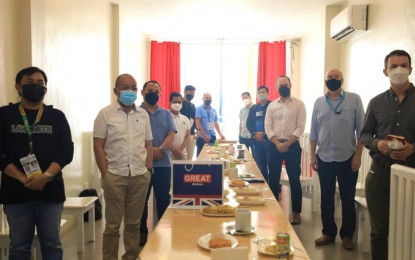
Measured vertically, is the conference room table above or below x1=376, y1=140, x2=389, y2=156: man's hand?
below

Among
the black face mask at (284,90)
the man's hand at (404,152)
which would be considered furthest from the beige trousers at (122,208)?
the black face mask at (284,90)

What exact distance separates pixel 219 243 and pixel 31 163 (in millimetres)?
1335

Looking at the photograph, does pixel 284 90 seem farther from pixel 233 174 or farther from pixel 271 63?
pixel 271 63

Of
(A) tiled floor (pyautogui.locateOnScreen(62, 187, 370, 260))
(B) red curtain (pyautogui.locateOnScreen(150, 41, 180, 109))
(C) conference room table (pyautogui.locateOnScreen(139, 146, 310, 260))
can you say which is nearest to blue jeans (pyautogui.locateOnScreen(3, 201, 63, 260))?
(C) conference room table (pyautogui.locateOnScreen(139, 146, 310, 260))

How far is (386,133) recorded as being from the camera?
2.54 m

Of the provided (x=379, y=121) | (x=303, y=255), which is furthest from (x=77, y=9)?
(x=303, y=255)

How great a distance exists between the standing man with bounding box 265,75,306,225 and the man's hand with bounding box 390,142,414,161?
2171 mm

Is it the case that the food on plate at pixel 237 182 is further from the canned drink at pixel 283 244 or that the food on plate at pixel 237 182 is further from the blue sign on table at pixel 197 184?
the canned drink at pixel 283 244

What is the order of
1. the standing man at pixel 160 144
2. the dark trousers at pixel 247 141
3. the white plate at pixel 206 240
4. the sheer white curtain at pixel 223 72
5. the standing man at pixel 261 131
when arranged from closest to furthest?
the white plate at pixel 206 240 → the standing man at pixel 160 144 → the standing man at pixel 261 131 → the dark trousers at pixel 247 141 → the sheer white curtain at pixel 223 72

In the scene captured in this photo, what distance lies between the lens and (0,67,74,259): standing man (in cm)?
234

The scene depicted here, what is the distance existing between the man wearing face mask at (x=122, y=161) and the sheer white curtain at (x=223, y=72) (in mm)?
6469

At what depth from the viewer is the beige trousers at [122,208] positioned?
293 centimetres

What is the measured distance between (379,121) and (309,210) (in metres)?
2.85

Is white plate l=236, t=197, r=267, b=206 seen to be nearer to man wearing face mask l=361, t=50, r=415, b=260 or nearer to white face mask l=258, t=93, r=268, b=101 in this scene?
man wearing face mask l=361, t=50, r=415, b=260
